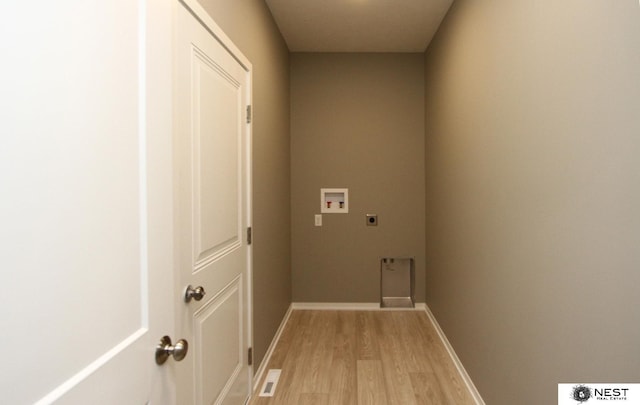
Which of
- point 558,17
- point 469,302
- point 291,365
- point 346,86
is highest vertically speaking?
point 346,86

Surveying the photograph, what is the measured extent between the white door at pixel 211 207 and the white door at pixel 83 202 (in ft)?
1.20

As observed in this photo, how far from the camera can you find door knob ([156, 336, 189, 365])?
92cm

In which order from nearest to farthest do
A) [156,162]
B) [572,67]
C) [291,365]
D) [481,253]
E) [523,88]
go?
[156,162]
[572,67]
[523,88]
[481,253]
[291,365]

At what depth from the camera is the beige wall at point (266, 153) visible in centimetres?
219

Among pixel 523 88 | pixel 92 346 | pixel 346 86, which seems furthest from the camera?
pixel 346 86

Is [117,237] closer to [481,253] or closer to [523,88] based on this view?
[523,88]

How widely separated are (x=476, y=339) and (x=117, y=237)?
218 centimetres

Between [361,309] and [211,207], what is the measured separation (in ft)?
8.85

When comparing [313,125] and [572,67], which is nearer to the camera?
[572,67]

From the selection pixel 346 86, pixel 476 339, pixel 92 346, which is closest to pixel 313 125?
pixel 346 86

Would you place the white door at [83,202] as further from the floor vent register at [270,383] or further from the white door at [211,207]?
the floor vent register at [270,383]

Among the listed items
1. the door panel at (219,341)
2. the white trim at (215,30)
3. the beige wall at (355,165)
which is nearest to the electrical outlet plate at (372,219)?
the beige wall at (355,165)

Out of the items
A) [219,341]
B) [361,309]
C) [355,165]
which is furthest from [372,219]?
[219,341]

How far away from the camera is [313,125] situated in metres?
3.81
